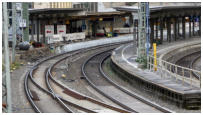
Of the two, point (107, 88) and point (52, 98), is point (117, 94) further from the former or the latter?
point (52, 98)

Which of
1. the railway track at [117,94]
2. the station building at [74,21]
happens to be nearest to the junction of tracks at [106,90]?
the railway track at [117,94]

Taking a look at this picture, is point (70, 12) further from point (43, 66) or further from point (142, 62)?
point (142, 62)

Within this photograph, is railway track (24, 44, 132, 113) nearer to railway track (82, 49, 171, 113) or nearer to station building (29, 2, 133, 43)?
railway track (82, 49, 171, 113)

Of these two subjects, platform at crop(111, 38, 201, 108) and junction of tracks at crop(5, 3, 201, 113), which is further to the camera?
junction of tracks at crop(5, 3, 201, 113)

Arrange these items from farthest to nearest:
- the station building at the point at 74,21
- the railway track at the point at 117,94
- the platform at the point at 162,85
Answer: the station building at the point at 74,21 < the railway track at the point at 117,94 < the platform at the point at 162,85

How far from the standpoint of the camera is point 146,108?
1393 centimetres

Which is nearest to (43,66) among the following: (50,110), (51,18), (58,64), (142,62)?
(58,64)

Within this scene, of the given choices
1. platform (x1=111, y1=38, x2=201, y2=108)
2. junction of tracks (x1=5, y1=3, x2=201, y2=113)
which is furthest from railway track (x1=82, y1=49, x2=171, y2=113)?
platform (x1=111, y1=38, x2=201, y2=108)

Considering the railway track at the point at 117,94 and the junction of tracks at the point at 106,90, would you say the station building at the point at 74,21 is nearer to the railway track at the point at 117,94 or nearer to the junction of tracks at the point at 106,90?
the junction of tracks at the point at 106,90

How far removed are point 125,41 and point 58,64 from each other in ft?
59.1

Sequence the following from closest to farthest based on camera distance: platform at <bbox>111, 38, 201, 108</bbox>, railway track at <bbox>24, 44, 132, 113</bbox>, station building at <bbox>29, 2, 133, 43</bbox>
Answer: platform at <bbox>111, 38, 201, 108</bbox> → railway track at <bbox>24, 44, 132, 113</bbox> → station building at <bbox>29, 2, 133, 43</bbox>

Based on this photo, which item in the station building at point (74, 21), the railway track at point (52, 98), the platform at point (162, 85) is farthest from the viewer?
the station building at point (74, 21)

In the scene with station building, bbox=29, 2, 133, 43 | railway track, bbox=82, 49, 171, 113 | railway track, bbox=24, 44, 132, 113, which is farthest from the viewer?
station building, bbox=29, 2, 133, 43

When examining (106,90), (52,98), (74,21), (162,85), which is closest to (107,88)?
(106,90)
